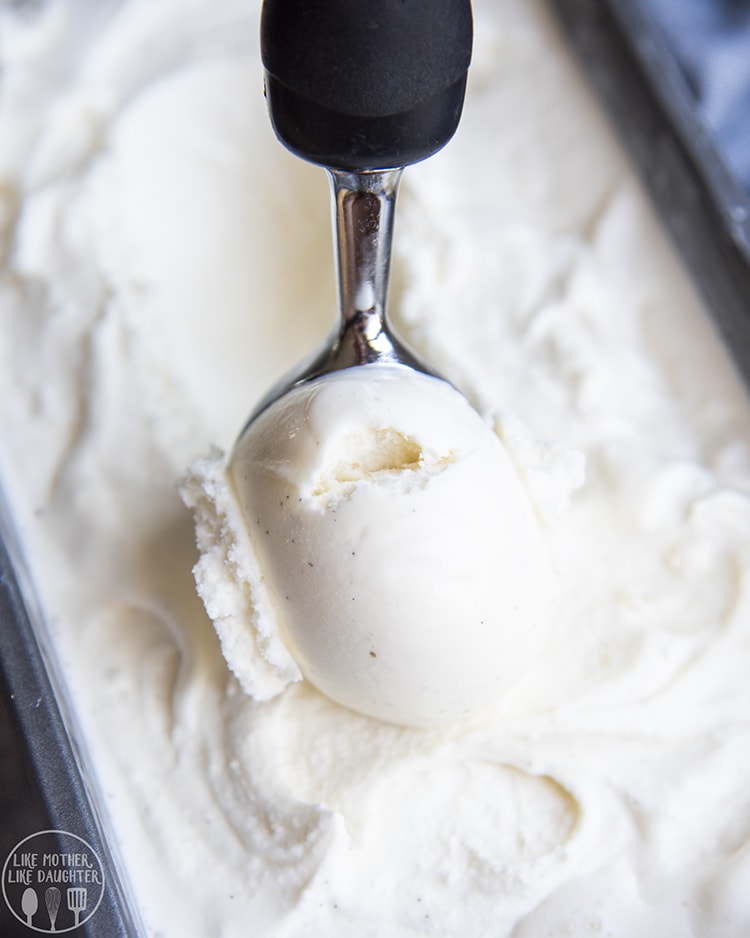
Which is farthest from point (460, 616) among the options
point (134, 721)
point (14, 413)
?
point (14, 413)

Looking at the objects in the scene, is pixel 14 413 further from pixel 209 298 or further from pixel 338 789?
pixel 338 789

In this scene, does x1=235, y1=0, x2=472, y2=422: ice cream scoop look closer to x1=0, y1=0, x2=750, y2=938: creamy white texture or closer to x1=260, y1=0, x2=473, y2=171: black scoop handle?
x1=260, y1=0, x2=473, y2=171: black scoop handle

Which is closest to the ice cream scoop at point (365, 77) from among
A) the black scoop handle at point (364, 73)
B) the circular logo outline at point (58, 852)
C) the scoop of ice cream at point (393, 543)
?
the black scoop handle at point (364, 73)

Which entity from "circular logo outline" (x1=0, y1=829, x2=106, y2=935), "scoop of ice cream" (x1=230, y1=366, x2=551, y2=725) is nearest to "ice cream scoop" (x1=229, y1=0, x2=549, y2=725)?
"scoop of ice cream" (x1=230, y1=366, x2=551, y2=725)

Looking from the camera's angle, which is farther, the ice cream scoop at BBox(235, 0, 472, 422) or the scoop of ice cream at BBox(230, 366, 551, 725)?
the scoop of ice cream at BBox(230, 366, 551, 725)

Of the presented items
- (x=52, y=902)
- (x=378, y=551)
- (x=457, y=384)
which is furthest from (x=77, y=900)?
(x=457, y=384)

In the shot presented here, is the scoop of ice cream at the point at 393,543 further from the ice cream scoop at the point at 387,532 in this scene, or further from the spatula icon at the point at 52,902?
the spatula icon at the point at 52,902
